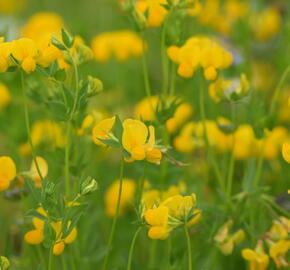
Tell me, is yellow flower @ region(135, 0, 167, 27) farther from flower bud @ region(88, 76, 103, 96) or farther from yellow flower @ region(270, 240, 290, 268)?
yellow flower @ region(270, 240, 290, 268)

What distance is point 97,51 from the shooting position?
318 cm

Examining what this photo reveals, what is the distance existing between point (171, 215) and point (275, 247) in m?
0.37

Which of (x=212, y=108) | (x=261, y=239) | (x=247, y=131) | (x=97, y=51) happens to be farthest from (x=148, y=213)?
(x=97, y=51)

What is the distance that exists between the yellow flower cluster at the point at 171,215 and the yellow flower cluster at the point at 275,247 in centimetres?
27

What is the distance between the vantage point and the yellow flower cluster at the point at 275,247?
73.7 inches

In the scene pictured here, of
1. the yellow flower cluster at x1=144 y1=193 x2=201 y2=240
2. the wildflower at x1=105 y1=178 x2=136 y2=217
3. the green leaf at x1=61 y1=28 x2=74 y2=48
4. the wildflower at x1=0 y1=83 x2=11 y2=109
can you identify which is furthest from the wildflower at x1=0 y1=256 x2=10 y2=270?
the wildflower at x1=0 y1=83 x2=11 y2=109

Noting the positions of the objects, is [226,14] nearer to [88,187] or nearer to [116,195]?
[116,195]

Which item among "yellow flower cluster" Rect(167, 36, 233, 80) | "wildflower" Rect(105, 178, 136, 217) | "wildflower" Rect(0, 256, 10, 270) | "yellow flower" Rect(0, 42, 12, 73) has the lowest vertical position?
"wildflower" Rect(105, 178, 136, 217)

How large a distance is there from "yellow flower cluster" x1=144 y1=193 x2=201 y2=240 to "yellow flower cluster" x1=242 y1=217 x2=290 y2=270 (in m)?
0.27

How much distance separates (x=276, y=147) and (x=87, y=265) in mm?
833

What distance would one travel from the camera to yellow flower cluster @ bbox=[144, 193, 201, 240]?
1.62 m

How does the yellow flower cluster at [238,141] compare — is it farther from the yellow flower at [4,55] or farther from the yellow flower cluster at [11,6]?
the yellow flower cluster at [11,6]

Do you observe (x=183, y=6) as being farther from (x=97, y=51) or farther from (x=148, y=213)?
(x=97, y=51)

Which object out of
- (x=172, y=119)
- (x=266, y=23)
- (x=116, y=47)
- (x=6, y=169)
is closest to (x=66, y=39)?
(x=6, y=169)
